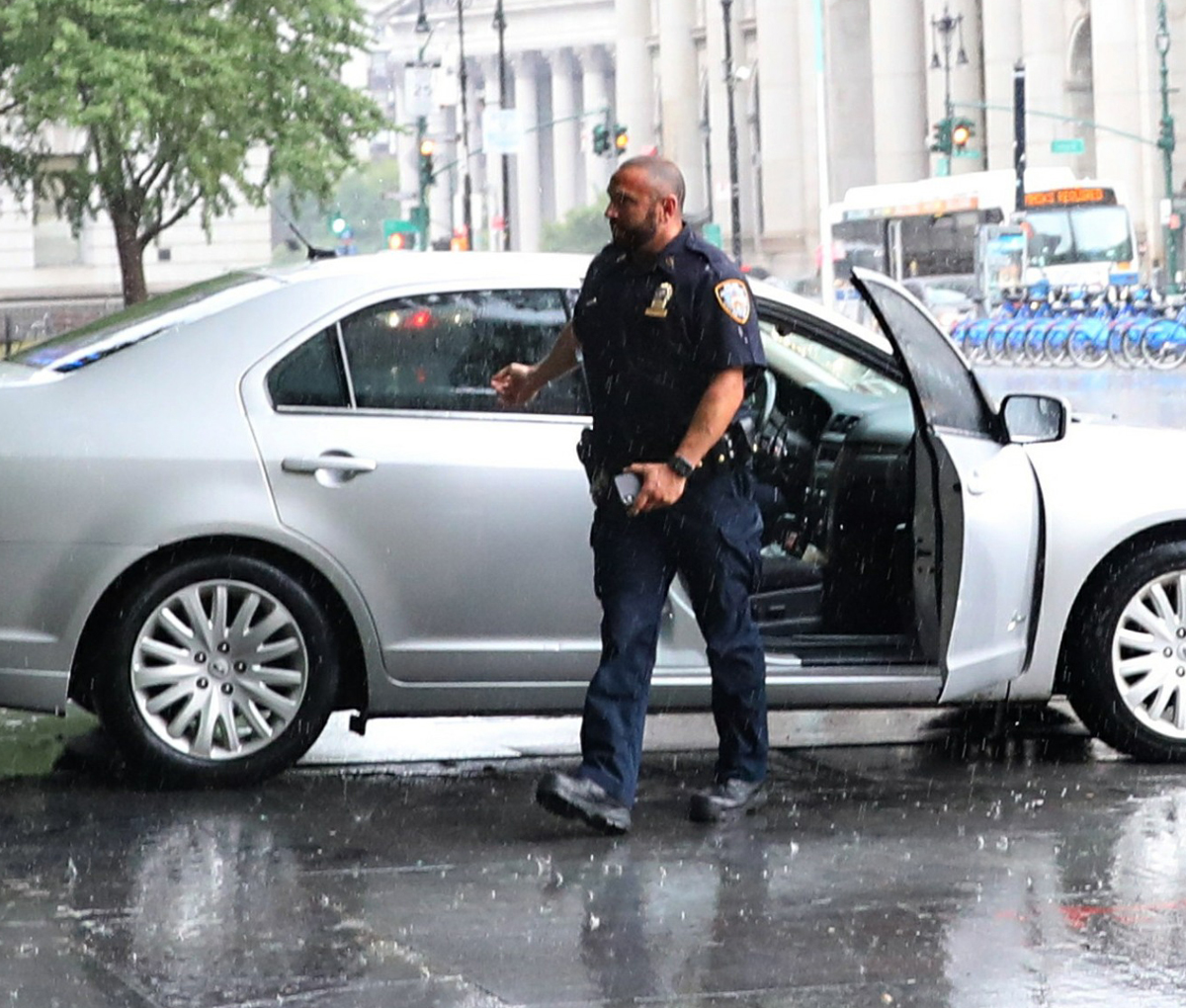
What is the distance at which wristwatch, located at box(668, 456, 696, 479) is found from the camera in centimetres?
575

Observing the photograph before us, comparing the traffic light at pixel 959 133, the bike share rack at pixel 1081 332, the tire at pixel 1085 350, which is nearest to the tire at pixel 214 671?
the bike share rack at pixel 1081 332

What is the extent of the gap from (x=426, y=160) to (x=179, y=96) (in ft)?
53.7

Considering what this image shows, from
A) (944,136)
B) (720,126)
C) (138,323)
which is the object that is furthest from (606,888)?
(720,126)

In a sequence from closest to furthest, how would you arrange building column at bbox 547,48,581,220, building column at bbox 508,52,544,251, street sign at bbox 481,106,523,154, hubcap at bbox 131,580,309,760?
hubcap at bbox 131,580,309,760, street sign at bbox 481,106,523,154, building column at bbox 508,52,544,251, building column at bbox 547,48,581,220

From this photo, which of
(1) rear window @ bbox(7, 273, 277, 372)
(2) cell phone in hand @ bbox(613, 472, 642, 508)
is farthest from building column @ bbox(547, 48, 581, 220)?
(2) cell phone in hand @ bbox(613, 472, 642, 508)

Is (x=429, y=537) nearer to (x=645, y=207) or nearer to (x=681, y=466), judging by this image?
(x=681, y=466)

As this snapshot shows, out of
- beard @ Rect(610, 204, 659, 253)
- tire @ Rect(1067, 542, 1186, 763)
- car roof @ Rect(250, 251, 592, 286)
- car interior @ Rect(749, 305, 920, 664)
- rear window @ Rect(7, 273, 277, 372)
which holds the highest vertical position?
beard @ Rect(610, 204, 659, 253)

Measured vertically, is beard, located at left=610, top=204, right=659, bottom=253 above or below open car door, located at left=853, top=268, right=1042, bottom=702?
above

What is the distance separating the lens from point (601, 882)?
17.9 ft

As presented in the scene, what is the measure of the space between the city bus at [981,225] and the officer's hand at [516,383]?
41754mm

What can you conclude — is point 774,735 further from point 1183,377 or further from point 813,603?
point 1183,377

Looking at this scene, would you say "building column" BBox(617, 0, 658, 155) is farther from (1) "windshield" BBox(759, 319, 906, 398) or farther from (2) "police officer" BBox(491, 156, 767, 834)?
(2) "police officer" BBox(491, 156, 767, 834)

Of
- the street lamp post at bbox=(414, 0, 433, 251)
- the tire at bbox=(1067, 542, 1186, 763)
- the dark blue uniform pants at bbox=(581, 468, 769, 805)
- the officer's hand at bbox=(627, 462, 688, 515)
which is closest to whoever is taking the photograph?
the officer's hand at bbox=(627, 462, 688, 515)

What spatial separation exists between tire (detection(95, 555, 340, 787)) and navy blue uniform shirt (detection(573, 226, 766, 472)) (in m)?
1.05
